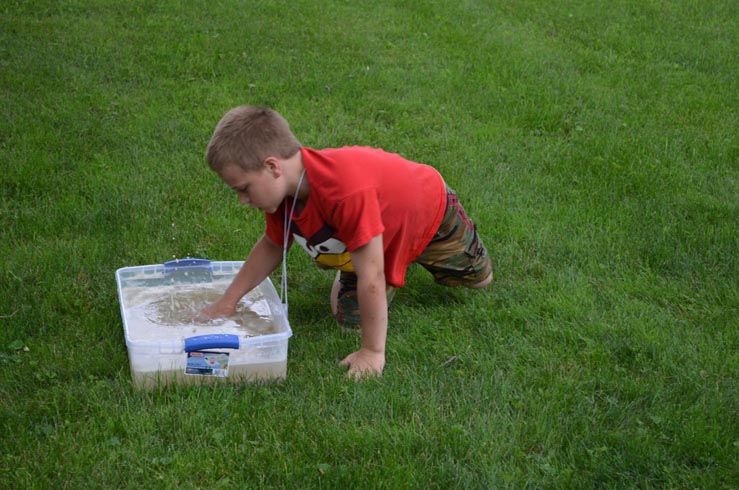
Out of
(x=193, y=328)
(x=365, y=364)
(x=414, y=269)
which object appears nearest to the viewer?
(x=365, y=364)

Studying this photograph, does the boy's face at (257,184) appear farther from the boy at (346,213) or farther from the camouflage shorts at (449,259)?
the camouflage shorts at (449,259)

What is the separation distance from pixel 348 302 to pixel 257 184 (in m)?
0.90

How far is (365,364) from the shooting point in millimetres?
3207

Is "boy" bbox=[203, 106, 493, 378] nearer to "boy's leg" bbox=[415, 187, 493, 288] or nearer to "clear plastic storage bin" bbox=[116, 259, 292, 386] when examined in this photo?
"boy's leg" bbox=[415, 187, 493, 288]

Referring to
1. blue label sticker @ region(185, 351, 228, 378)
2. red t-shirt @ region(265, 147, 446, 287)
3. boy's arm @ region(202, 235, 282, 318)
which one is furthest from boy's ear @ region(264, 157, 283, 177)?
blue label sticker @ region(185, 351, 228, 378)

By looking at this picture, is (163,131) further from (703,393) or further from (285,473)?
(703,393)

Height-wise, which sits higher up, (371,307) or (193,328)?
(371,307)

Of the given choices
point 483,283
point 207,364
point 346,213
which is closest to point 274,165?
point 346,213

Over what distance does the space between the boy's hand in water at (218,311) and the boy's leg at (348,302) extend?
47 cm

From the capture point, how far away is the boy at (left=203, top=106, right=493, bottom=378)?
2.98 metres

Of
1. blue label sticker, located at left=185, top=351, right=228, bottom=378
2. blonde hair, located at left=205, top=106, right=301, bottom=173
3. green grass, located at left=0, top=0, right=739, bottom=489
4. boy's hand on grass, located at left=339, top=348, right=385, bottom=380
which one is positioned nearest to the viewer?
green grass, located at left=0, top=0, right=739, bottom=489

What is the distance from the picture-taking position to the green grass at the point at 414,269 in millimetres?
2738

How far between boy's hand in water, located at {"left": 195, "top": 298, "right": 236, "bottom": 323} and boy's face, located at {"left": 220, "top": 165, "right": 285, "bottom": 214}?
688 mm

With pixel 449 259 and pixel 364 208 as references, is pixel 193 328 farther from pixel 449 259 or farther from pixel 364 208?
pixel 449 259
